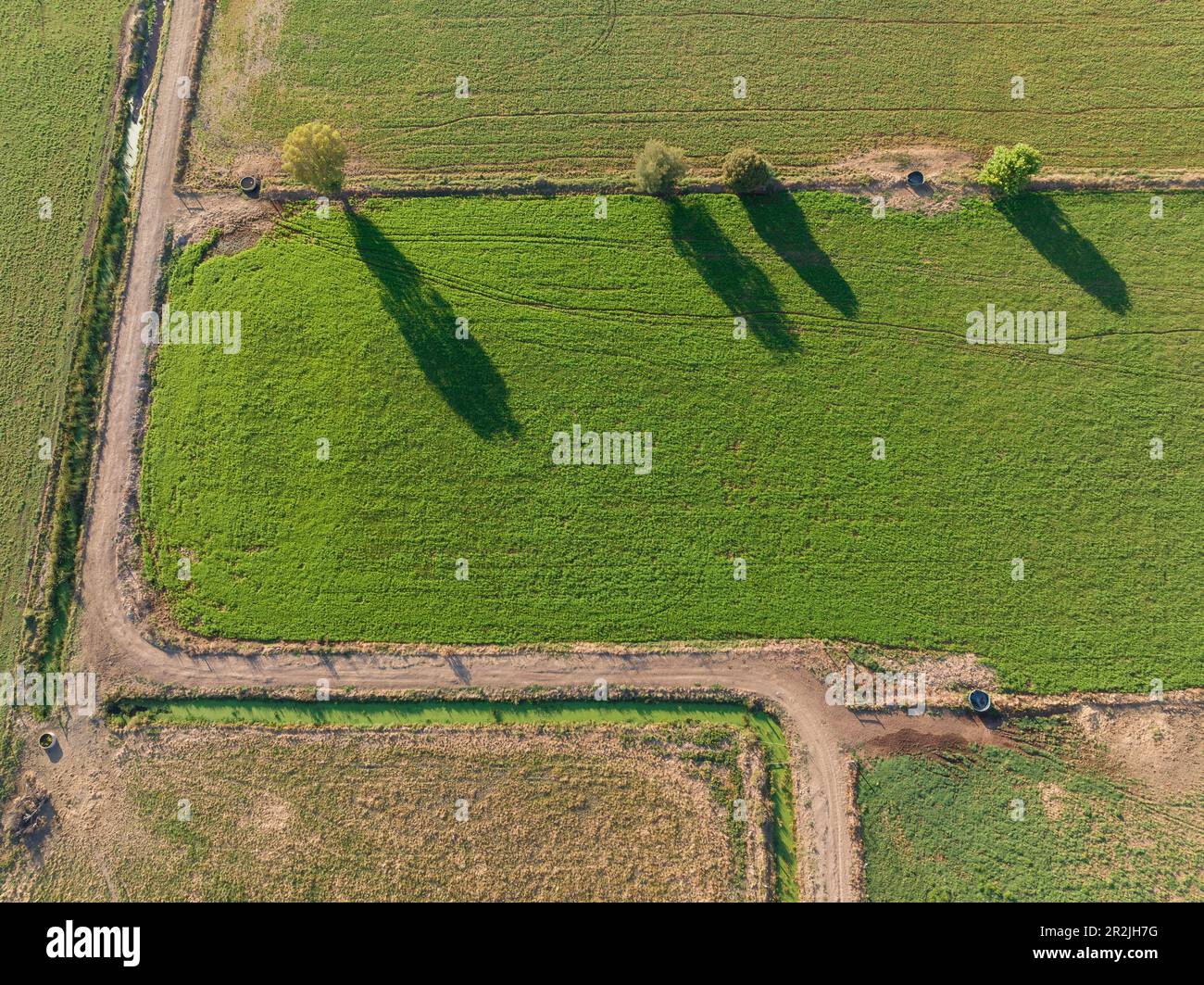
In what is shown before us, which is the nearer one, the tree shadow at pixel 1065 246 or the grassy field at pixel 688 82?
the tree shadow at pixel 1065 246

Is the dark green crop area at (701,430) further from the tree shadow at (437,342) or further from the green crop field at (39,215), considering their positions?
the green crop field at (39,215)

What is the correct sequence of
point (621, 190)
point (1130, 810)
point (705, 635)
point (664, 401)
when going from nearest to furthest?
1. point (1130, 810)
2. point (705, 635)
3. point (664, 401)
4. point (621, 190)

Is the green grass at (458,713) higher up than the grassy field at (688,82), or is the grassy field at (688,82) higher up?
the grassy field at (688,82)

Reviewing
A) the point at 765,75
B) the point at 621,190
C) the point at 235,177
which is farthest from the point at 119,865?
the point at 765,75

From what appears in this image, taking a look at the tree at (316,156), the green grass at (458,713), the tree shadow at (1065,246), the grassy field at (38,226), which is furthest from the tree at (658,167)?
the grassy field at (38,226)

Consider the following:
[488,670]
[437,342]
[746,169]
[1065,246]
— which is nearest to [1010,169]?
[1065,246]

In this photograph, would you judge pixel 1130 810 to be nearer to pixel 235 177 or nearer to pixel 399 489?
pixel 399 489
